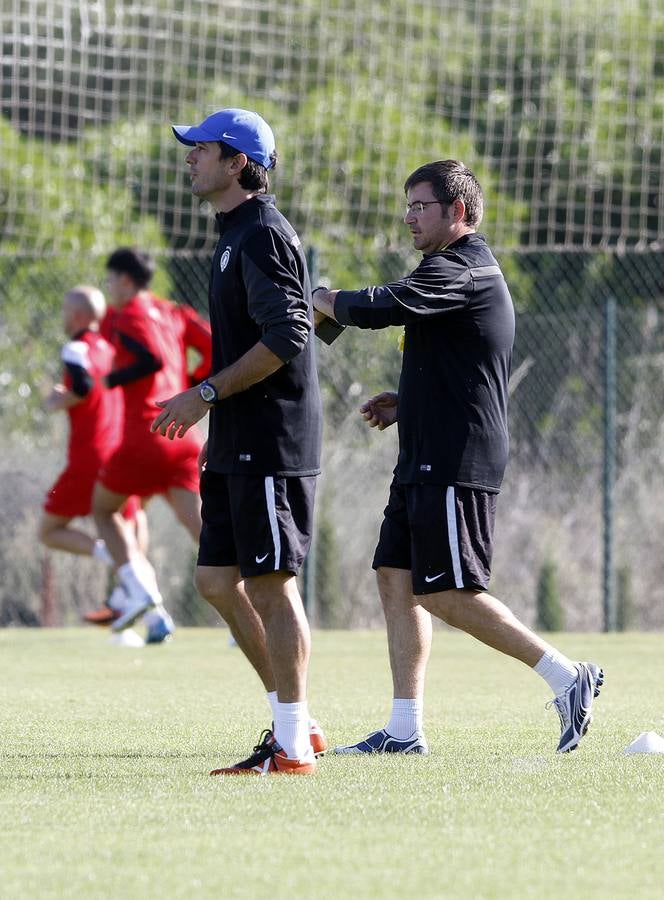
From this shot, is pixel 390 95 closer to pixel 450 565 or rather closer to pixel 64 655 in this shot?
pixel 64 655

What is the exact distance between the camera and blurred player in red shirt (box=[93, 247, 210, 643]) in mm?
10773

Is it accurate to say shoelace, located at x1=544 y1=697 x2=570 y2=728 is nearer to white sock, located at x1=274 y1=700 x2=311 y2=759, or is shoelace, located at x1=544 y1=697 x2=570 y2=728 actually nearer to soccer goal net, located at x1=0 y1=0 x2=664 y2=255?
white sock, located at x1=274 y1=700 x2=311 y2=759

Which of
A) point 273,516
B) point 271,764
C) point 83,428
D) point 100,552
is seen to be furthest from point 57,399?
point 271,764

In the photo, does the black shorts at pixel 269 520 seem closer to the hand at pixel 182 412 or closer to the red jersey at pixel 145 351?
the hand at pixel 182 412

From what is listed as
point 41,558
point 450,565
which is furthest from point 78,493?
point 450,565

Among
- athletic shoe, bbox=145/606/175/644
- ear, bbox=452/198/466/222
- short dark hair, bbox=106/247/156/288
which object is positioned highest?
ear, bbox=452/198/466/222

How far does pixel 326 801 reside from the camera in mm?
4914

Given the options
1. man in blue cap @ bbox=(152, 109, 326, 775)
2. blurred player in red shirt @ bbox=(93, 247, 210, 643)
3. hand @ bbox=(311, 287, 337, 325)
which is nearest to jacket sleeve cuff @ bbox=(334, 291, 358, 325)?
hand @ bbox=(311, 287, 337, 325)

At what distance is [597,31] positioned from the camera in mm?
16953

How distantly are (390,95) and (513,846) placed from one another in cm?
1458

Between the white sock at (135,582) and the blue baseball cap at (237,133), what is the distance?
536cm

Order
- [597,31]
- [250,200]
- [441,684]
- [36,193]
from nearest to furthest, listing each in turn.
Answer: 1. [250,200]
2. [441,684]
3. [597,31]
4. [36,193]

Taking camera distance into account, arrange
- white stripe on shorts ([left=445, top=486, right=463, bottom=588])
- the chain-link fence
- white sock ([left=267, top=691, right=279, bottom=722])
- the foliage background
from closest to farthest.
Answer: white sock ([left=267, top=691, right=279, bottom=722])
white stripe on shorts ([left=445, top=486, right=463, bottom=588])
the chain-link fence
the foliage background

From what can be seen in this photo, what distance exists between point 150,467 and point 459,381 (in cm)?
501
